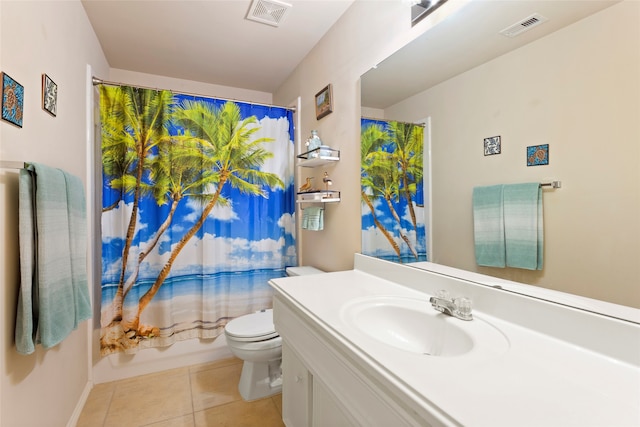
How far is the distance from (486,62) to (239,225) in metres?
1.85

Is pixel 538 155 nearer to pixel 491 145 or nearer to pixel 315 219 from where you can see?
pixel 491 145

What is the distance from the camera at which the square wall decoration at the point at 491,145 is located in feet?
3.33

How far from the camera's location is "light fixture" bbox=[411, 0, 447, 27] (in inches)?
47.9

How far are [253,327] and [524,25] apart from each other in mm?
1927

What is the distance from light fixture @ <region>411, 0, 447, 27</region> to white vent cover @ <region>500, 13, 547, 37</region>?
0.36m

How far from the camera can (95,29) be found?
1.99 metres

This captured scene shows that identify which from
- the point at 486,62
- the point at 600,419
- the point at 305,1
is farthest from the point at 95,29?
the point at 600,419

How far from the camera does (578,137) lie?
2.64 ft

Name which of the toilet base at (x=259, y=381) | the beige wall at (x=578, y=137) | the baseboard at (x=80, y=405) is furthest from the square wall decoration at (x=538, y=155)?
the baseboard at (x=80, y=405)

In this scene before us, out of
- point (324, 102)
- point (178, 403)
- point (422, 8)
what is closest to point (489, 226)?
point (422, 8)

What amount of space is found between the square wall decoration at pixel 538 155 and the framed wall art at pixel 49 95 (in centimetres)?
190

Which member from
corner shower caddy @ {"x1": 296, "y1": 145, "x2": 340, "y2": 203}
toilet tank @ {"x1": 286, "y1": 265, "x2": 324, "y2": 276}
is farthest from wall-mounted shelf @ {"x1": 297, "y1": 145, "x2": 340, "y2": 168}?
toilet tank @ {"x1": 286, "y1": 265, "x2": 324, "y2": 276}

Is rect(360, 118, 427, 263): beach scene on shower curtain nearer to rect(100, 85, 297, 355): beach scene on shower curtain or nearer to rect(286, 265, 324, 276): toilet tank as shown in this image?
rect(286, 265, 324, 276): toilet tank

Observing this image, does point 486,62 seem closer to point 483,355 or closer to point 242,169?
point 483,355
